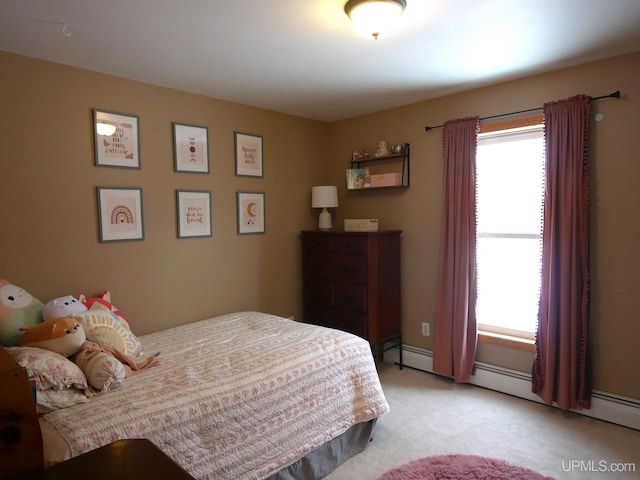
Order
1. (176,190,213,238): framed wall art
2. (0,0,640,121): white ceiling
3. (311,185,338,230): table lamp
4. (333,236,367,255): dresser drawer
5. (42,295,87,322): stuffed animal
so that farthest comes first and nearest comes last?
(311,185,338,230): table lamp → (333,236,367,255): dresser drawer → (176,190,213,238): framed wall art → (42,295,87,322): stuffed animal → (0,0,640,121): white ceiling

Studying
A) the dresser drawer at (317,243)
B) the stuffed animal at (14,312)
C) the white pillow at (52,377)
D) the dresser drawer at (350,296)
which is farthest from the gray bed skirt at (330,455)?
the dresser drawer at (317,243)

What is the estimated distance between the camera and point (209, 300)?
3.28 meters

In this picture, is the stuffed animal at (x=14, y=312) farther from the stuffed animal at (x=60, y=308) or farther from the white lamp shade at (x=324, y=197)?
the white lamp shade at (x=324, y=197)

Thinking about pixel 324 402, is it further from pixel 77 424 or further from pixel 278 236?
pixel 278 236

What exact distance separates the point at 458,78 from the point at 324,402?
8.11 ft

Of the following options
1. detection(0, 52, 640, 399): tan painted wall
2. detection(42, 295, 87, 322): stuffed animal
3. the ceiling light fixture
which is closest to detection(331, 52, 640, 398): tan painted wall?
detection(0, 52, 640, 399): tan painted wall

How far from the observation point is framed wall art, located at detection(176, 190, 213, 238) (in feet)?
10.1

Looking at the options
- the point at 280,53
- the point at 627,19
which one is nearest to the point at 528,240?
the point at 627,19

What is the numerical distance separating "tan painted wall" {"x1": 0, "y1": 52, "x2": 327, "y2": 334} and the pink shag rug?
75.8 inches

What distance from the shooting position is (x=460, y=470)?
212 cm

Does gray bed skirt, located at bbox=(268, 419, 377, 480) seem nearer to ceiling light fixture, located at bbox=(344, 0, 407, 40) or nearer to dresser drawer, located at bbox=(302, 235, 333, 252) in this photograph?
dresser drawer, located at bbox=(302, 235, 333, 252)

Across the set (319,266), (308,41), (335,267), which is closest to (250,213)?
(319,266)

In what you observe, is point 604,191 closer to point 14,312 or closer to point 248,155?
point 248,155

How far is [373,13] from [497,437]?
2.55 m
